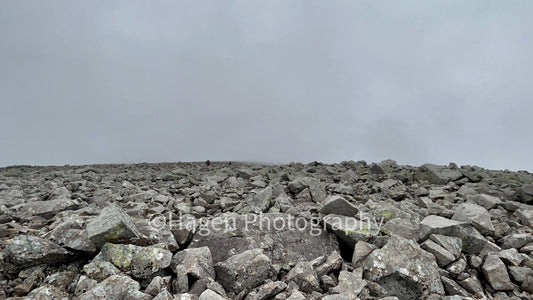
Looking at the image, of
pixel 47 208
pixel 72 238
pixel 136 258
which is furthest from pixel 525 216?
pixel 47 208

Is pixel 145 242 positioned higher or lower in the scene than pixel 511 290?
higher

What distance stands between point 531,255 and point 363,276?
4.14 metres

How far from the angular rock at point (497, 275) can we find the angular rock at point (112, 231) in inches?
266

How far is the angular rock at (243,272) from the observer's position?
4711 millimetres

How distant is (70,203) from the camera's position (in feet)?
27.5

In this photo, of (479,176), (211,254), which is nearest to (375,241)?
(211,254)

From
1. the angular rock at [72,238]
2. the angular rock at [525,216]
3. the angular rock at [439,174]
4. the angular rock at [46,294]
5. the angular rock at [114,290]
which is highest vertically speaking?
the angular rock at [439,174]

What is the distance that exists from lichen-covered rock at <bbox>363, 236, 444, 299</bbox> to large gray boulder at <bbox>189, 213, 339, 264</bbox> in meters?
1.27

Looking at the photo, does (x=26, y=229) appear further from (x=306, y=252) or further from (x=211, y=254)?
(x=306, y=252)

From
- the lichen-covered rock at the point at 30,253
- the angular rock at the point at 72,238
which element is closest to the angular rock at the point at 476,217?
the angular rock at the point at 72,238

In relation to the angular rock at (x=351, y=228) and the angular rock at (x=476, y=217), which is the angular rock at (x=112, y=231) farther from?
the angular rock at (x=476, y=217)

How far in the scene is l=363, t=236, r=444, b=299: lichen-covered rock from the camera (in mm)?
4832

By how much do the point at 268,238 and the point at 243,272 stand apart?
1452mm

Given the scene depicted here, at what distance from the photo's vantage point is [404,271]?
4.87m
